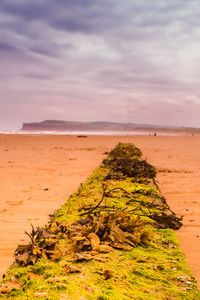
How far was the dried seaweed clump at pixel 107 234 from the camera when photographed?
6.25 feet

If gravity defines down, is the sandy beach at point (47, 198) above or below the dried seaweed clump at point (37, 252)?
below

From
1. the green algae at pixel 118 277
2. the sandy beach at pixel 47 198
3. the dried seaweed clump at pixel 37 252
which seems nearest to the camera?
the green algae at pixel 118 277

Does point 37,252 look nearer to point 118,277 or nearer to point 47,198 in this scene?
point 118,277

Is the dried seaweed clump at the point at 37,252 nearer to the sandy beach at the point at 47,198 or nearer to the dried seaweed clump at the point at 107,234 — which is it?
the dried seaweed clump at the point at 107,234

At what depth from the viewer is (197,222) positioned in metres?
4.15

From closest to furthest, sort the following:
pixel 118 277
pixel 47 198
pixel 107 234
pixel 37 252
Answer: pixel 118 277, pixel 37 252, pixel 107 234, pixel 47 198

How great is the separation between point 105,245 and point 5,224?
247cm

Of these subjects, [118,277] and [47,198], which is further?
[47,198]

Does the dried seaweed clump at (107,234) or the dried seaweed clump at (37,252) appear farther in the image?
the dried seaweed clump at (107,234)

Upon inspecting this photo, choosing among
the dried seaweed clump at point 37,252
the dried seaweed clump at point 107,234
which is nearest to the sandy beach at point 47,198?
the dried seaweed clump at point 107,234

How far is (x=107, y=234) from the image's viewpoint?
80.7 inches

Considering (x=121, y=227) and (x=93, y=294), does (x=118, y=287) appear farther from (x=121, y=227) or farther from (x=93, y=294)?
(x=121, y=227)

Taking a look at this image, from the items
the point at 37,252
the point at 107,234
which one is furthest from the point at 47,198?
the point at 37,252

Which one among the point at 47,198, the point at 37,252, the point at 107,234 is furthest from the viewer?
the point at 47,198
